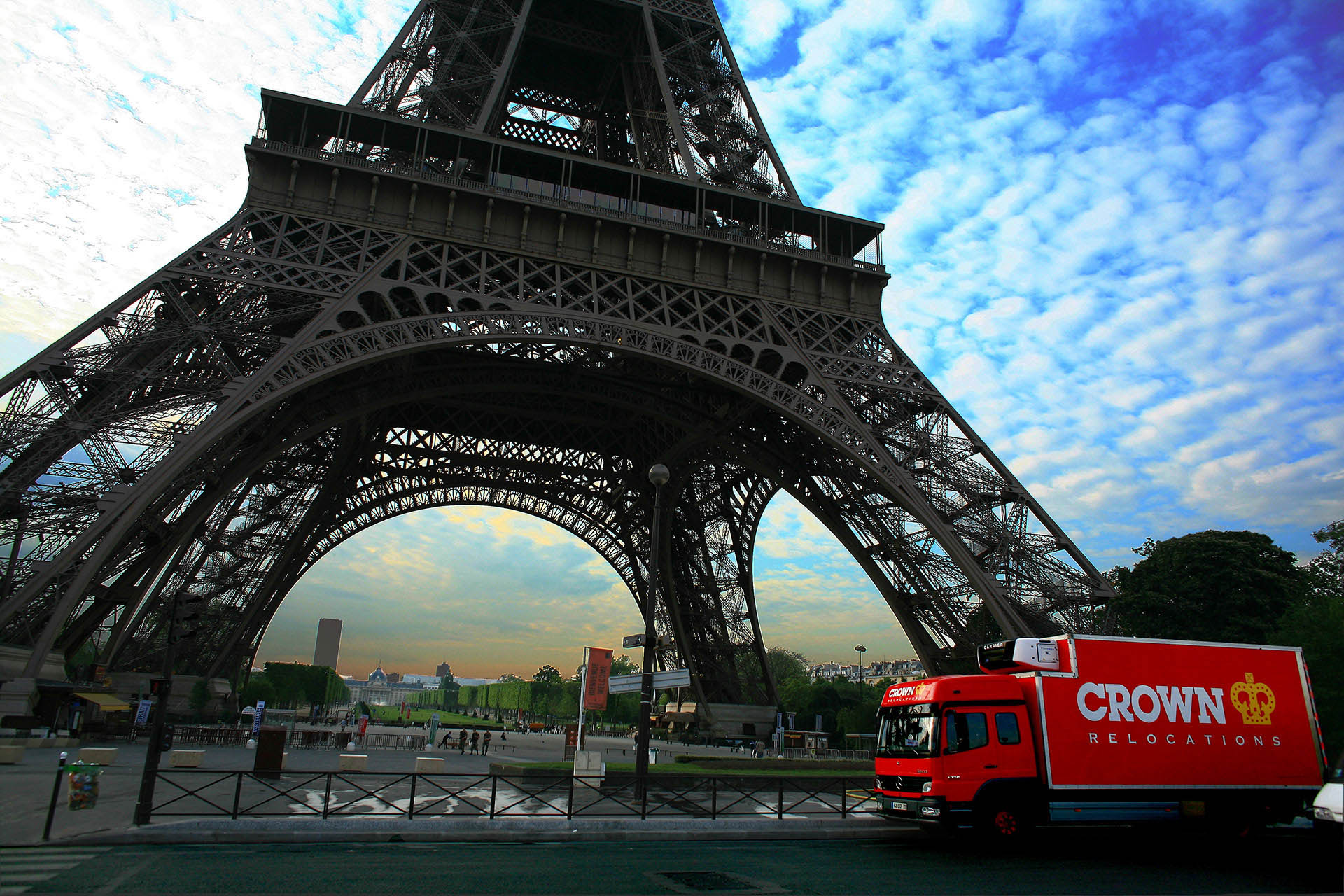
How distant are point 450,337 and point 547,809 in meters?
12.5

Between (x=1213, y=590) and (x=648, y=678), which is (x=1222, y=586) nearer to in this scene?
(x=1213, y=590)

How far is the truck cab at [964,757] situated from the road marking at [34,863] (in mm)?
11271

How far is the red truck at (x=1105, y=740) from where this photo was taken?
1259 cm

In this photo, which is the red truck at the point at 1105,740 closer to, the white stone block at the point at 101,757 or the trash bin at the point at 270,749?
the trash bin at the point at 270,749

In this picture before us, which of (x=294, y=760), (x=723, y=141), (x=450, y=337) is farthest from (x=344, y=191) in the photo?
(x=294, y=760)

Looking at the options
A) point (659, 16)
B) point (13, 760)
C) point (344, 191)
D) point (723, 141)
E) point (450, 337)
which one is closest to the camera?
point (13, 760)

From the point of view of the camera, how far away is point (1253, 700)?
45.1 feet

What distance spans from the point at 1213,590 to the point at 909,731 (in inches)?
1326

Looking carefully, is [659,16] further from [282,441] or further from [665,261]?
[282,441]

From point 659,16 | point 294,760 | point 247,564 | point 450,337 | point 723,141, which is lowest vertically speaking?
point 294,760

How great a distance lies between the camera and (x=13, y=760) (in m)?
18.0

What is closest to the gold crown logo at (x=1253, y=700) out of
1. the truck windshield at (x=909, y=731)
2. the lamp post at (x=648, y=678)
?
the truck windshield at (x=909, y=731)

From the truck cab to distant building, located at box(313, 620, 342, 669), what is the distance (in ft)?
83.1

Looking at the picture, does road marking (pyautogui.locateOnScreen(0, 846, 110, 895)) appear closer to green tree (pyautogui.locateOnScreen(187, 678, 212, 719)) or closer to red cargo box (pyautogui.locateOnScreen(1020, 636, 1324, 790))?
red cargo box (pyautogui.locateOnScreen(1020, 636, 1324, 790))
